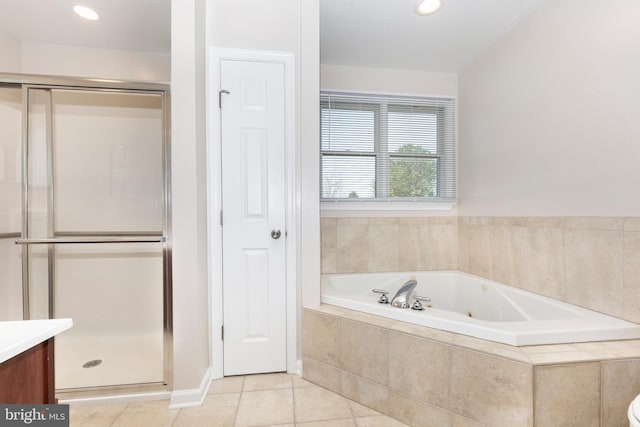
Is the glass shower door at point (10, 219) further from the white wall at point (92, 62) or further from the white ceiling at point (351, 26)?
the white ceiling at point (351, 26)

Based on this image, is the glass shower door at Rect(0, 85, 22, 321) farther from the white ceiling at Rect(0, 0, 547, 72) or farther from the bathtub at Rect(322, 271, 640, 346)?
the bathtub at Rect(322, 271, 640, 346)

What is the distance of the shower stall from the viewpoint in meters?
1.93

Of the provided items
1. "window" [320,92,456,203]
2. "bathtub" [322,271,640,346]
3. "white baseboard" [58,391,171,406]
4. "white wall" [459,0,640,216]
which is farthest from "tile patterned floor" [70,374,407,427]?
"white wall" [459,0,640,216]

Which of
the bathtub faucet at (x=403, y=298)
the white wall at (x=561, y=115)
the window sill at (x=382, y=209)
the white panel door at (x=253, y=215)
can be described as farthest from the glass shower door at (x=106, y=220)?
the white wall at (x=561, y=115)

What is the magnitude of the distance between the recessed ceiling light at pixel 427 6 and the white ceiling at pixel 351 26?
0.19ft

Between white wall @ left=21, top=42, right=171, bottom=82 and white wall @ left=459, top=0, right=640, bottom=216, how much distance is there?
281 centimetres

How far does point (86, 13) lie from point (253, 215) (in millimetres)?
1832

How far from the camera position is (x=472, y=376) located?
4.08ft

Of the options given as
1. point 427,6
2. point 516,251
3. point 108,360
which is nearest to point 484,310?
point 516,251

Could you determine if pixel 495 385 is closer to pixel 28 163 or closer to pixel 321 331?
pixel 321 331

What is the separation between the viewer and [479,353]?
1.23m

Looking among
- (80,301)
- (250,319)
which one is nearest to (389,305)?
(250,319)

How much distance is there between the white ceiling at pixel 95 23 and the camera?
1881 millimetres

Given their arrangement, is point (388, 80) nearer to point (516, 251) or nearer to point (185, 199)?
point (516, 251)
